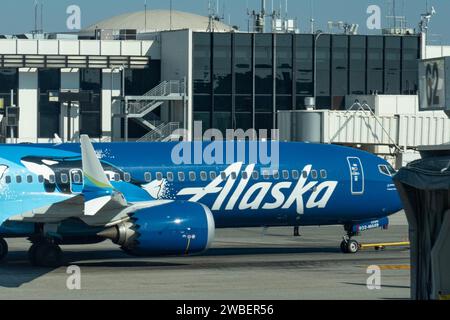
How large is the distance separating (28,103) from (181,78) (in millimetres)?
10569

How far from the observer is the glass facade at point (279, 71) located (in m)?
74.1

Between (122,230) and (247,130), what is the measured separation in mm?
42646

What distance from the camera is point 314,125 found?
200 feet

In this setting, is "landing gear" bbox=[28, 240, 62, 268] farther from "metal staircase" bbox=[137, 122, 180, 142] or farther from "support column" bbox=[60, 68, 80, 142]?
"support column" bbox=[60, 68, 80, 142]

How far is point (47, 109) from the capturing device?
243 feet

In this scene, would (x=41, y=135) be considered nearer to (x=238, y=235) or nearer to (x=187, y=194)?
(x=238, y=235)

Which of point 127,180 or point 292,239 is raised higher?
point 127,180

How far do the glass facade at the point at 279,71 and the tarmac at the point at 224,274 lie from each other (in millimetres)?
32093

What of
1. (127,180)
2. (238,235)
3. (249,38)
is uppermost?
(249,38)

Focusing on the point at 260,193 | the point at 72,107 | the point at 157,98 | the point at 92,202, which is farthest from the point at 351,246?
the point at 72,107

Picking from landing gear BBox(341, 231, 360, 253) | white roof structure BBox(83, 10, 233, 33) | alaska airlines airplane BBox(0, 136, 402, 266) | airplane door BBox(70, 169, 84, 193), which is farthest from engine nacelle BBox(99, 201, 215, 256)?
white roof structure BBox(83, 10, 233, 33)

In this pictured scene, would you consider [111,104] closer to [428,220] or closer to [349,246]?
[349,246]

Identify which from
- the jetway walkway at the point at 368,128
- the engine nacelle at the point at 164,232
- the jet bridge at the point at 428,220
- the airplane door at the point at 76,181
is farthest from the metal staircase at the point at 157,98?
the jet bridge at the point at 428,220
